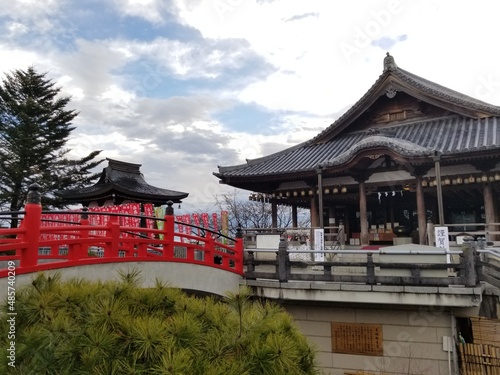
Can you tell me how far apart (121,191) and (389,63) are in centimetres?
1409

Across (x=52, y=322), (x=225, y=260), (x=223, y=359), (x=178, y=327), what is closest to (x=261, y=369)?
(x=223, y=359)

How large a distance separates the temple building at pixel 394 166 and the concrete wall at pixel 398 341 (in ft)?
12.8

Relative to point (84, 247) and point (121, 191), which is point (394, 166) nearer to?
point (84, 247)

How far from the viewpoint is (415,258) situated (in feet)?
28.2

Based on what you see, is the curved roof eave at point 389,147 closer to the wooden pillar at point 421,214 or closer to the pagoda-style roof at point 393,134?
the pagoda-style roof at point 393,134

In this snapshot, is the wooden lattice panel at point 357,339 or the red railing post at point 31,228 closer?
the red railing post at point 31,228

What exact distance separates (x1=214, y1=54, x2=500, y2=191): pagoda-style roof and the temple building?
0.12ft

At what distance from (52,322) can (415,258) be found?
7884mm

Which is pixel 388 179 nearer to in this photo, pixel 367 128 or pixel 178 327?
pixel 367 128

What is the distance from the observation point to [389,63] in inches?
610

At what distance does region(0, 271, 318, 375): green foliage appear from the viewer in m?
2.61

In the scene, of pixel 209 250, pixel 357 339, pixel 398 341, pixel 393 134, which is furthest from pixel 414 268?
pixel 393 134

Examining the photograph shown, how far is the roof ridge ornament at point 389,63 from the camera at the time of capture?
15.4m

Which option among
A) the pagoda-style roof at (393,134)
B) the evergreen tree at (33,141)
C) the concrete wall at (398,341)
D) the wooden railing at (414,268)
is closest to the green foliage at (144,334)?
the wooden railing at (414,268)
